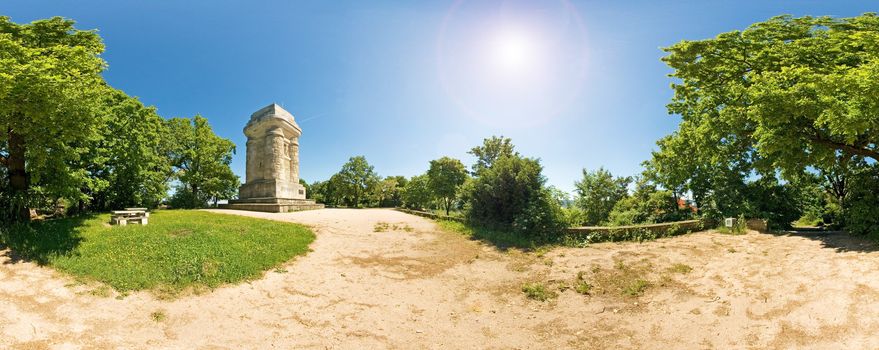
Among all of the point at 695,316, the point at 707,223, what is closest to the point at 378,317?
the point at 695,316

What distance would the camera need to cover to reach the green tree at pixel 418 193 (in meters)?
44.2

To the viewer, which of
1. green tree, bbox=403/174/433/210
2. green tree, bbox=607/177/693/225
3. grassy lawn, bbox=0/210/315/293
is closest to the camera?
grassy lawn, bbox=0/210/315/293

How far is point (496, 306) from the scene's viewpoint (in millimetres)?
9430

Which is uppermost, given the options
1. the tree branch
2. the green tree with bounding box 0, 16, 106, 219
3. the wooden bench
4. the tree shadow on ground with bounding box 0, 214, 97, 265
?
the green tree with bounding box 0, 16, 106, 219

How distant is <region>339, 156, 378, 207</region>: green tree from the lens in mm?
49938

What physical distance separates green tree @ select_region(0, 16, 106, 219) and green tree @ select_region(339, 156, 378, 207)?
115ft

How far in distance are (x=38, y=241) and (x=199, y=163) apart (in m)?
22.4

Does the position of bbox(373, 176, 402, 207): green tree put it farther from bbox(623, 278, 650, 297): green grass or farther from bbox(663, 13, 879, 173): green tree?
bbox(623, 278, 650, 297): green grass

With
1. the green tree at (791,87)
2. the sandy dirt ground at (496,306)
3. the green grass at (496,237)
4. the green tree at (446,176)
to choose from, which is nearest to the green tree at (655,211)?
the green tree at (791,87)

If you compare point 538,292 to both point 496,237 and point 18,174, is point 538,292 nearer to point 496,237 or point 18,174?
point 496,237

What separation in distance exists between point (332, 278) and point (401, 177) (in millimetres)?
47665

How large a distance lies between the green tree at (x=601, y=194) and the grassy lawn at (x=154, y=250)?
80.9ft

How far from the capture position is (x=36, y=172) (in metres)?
11.9

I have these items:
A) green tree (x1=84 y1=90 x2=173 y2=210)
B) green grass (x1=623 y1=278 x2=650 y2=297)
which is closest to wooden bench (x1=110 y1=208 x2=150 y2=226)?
green tree (x1=84 y1=90 x2=173 y2=210)
